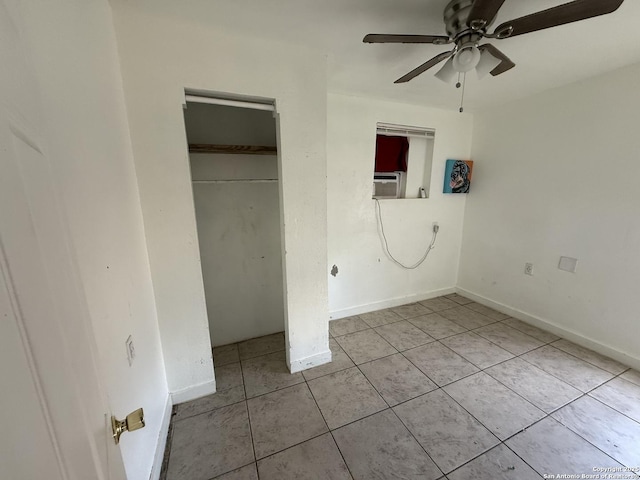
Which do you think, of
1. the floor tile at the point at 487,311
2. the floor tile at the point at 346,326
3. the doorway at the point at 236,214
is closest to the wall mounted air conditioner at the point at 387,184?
the doorway at the point at 236,214

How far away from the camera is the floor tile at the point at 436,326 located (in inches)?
101

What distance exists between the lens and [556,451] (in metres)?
1.40

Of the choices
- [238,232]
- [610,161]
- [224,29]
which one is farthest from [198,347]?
[610,161]

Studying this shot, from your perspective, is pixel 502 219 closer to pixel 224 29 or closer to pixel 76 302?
pixel 224 29

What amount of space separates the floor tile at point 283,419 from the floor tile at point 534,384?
1495 mm

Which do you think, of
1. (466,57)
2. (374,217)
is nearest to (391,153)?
(374,217)

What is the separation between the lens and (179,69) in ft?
4.66

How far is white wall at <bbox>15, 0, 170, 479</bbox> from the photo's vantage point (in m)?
0.74

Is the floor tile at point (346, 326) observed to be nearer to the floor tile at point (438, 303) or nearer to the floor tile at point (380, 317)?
the floor tile at point (380, 317)

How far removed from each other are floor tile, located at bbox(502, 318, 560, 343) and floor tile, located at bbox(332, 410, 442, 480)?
195cm

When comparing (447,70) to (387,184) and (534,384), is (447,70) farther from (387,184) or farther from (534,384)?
(534,384)

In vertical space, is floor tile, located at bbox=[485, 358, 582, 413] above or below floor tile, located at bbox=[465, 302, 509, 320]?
below

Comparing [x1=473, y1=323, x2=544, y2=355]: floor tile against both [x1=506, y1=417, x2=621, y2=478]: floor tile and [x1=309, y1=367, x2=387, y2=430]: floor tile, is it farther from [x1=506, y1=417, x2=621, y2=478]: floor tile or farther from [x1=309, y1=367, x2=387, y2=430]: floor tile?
[x1=309, y1=367, x2=387, y2=430]: floor tile

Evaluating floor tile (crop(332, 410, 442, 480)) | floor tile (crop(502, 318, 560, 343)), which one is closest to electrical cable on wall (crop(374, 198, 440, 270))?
floor tile (crop(502, 318, 560, 343))
